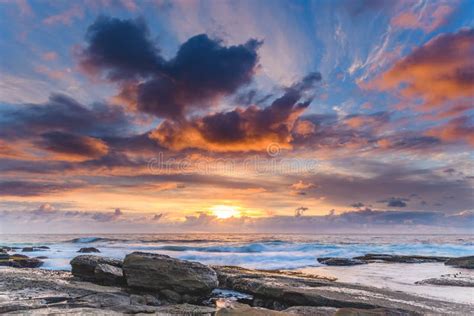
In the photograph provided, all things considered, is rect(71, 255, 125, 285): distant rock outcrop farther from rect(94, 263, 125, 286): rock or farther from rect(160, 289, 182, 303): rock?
rect(160, 289, 182, 303): rock

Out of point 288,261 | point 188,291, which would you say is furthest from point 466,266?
point 188,291

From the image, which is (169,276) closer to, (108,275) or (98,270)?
(108,275)

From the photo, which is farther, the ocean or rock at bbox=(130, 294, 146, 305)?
Result: the ocean

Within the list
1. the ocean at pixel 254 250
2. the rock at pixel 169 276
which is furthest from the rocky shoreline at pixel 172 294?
the ocean at pixel 254 250

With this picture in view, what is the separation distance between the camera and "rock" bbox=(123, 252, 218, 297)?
1485cm

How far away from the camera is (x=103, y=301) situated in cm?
1172

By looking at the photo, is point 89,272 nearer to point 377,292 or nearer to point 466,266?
point 377,292

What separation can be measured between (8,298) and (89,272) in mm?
6159

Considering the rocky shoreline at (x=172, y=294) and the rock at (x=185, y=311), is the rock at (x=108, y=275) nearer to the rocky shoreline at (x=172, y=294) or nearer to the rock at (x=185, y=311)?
the rocky shoreline at (x=172, y=294)

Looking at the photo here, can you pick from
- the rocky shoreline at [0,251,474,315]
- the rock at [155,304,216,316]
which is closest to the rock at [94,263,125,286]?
the rocky shoreline at [0,251,474,315]

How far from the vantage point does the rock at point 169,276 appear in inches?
585

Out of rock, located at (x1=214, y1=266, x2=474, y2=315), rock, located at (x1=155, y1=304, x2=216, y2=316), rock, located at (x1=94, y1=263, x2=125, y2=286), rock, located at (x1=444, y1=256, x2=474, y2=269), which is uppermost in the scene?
rock, located at (x1=94, y1=263, x2=125, y2=286)

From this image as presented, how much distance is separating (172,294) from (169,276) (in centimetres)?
80

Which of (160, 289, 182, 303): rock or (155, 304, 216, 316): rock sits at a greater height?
(155, 304, 216, 316): rock
